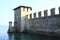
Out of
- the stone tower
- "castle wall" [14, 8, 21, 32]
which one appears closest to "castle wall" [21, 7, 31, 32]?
the stone tower

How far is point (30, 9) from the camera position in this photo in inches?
894

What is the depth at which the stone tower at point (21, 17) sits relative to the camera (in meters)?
21.0

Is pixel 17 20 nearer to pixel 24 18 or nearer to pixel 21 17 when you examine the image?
pixel 21 17

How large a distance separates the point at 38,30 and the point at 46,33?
212 centimetres

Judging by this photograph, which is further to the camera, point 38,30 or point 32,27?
point 32,27

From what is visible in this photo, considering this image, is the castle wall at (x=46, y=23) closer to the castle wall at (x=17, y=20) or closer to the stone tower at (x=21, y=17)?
the stone tower at (x=21, y=17)

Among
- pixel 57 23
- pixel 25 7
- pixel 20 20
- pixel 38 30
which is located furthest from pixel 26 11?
pixel 57 23

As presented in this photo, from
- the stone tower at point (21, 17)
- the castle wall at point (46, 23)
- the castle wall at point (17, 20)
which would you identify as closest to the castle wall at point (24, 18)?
the stone tower at point (21, 17)

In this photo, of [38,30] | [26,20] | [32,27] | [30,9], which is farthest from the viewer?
[30,9]

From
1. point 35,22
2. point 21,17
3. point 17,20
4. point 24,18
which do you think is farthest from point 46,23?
point 17,20

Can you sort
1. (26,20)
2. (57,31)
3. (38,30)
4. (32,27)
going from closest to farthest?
1. (57,31)
2. (38,30)
3. (32,27)
4. (26,20)

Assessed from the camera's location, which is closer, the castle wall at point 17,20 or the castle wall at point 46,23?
the castle wall at point 46,23

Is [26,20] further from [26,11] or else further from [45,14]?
[45,14]

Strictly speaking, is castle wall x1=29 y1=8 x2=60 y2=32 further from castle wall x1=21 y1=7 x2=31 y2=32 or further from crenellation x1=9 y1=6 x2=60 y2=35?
castle wall x1=21 y1=7 x2=31 y2=32
